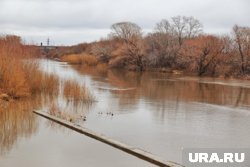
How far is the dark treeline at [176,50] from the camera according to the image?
50.8 metres

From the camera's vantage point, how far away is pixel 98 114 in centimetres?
1777

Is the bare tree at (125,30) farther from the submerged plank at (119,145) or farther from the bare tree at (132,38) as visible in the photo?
the submerged plank at (119,145)

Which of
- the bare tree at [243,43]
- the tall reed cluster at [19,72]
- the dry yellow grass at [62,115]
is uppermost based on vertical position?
the bare tree at [243,43]

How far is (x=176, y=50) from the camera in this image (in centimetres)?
5888

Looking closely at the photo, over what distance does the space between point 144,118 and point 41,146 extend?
610 centimetres

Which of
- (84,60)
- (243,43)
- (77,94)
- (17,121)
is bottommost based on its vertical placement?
(17,121)

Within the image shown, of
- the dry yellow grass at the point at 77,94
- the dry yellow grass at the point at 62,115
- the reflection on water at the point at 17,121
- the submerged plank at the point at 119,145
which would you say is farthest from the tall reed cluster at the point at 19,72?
the submerged plank at the point at 119,145

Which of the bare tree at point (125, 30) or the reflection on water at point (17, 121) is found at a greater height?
the bare tree at point (125, 30)

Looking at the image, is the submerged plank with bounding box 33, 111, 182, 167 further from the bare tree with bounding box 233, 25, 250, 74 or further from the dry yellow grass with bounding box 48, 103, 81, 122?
the bare tree with bounding box 233, 25, 250, 74

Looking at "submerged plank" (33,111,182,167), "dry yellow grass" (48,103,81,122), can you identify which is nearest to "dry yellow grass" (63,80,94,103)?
"dry yellow grass" (48,103,81,122)

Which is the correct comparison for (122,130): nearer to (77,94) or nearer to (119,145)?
(119,145)

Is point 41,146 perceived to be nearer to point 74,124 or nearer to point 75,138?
point 75,138

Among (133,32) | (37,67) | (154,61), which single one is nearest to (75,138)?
(37,67)

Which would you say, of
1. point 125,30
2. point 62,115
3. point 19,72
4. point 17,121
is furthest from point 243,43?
point 17,121
